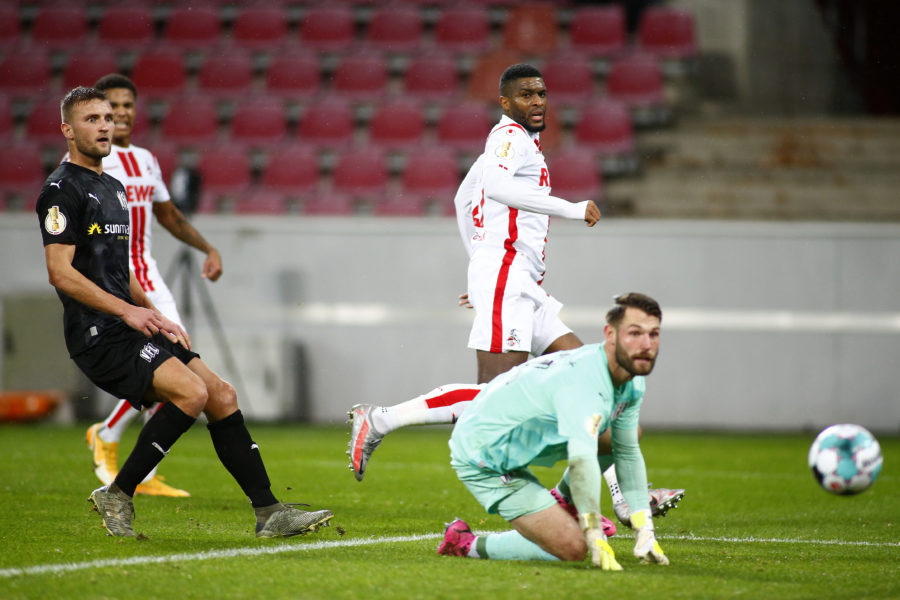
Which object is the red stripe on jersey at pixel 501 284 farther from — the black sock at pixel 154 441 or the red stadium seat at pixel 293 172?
the red stadium seat at pixel 293 172

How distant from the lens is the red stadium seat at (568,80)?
15.0m

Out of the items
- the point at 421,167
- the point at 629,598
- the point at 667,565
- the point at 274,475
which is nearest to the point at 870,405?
the point at 421,167

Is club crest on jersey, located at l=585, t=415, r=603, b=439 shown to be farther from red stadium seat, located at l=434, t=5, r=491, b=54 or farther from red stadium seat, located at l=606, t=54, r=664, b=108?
red stadium seat, located at l=434, t=5, r=491, b=54

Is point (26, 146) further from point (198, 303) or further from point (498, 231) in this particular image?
point (498, 231)

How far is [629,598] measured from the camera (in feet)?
13.6

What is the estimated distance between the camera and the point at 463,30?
53.0ft

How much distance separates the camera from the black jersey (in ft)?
16.8

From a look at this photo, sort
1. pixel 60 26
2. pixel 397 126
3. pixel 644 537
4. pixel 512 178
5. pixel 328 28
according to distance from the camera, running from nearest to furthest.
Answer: pixel 644 537 < pixel 512 178 < pixel 397 126 < pixel 328 28 < pixel 60 26

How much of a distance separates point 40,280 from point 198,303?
1.65 m

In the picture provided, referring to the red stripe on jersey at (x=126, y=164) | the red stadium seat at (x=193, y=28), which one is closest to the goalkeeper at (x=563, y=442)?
the red stripe on jersey at (x=126, y=164)

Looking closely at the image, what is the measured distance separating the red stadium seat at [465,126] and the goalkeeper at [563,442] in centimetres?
976

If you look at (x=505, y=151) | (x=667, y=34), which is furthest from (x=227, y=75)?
(x=505, y=151)

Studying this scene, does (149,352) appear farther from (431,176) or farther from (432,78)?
(432,78)

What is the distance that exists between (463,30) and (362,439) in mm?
11111
